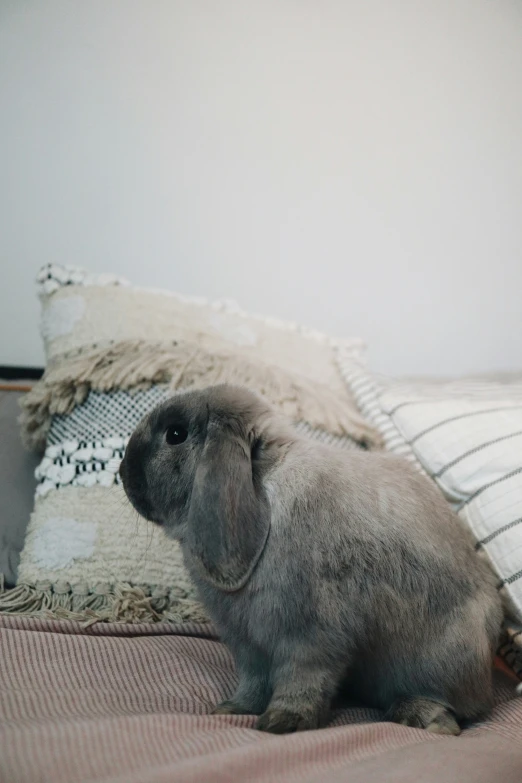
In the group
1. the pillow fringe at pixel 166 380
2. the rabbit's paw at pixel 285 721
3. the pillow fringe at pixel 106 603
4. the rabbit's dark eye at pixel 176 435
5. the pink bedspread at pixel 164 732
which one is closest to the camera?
the pink bedspread at pixel 164 732

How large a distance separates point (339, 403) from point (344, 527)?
51 centimetres

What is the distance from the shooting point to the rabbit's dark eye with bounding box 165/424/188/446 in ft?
3.00

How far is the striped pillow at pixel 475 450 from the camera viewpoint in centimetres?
98

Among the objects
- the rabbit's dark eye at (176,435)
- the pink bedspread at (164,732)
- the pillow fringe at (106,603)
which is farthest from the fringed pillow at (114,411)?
the rabbit's dark eye at (176,435)

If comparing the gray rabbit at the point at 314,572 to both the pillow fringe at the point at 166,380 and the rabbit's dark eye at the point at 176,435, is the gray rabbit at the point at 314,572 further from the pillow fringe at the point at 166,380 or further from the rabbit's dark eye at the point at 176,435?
the pillow fringe at the point at 166,380

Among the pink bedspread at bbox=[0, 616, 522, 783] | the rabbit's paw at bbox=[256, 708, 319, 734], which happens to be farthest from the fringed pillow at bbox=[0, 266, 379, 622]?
the rabbit's paw at bbox=[256, 708, 319, 734]

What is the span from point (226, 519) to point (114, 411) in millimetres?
482

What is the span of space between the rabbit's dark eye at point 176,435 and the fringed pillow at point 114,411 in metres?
0.23

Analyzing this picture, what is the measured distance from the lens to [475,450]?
1.09 metres

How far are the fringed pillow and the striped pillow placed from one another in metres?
0.08

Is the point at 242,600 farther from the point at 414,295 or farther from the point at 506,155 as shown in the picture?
the point at 506,155

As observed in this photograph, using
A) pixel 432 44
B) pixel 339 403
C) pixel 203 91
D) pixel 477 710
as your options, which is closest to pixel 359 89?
pixel 432 44

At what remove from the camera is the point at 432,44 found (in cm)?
196

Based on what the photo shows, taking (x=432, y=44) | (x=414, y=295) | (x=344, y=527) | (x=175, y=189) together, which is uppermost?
(x=432, y=44)
